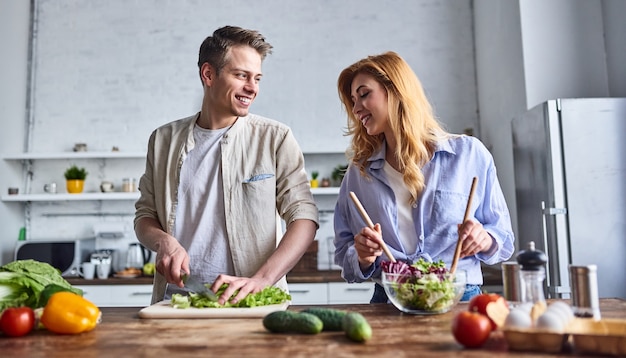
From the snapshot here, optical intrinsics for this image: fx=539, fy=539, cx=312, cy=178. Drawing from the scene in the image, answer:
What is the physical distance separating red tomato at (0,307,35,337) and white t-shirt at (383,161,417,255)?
43.1 inches

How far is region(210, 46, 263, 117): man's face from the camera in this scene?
77.9 inches

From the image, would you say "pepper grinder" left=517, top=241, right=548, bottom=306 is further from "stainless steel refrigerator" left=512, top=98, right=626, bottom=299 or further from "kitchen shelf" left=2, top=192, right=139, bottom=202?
"kitchen shelf" left=2, top=192, right=139, bottom=202

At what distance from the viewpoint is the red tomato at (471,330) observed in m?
1.10

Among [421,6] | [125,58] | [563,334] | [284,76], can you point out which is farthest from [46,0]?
[563,334]

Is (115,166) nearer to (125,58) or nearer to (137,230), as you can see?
(125,58)

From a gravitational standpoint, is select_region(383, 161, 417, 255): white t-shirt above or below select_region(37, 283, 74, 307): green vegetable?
above

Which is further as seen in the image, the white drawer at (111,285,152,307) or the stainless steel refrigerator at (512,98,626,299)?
the white drawer at (111,285,152,307)

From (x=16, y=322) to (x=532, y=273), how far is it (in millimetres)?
1245

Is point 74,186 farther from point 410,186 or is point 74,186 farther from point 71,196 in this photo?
point 410,186

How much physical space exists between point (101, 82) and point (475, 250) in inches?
162

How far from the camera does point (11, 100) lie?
454 cm

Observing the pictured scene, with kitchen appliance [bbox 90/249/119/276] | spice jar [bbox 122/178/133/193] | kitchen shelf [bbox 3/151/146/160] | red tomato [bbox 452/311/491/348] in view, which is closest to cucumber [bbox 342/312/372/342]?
red tomato [bbox 452/311/491/348]

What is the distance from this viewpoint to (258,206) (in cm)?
196

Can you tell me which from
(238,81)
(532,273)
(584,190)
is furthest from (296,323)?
(584,190)
